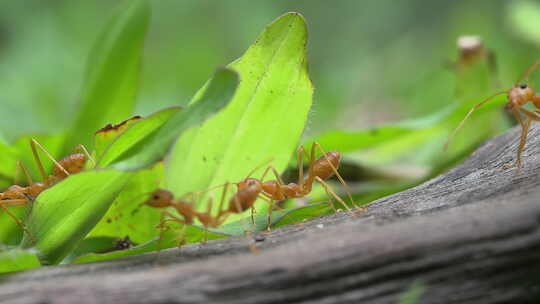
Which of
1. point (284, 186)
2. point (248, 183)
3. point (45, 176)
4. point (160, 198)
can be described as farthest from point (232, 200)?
point (45, 176)

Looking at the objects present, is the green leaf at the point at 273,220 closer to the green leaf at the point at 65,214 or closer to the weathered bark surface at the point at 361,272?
the green leaf at the point at 65,214

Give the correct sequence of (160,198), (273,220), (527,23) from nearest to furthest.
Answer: (160,198), (273,220), (527,23)

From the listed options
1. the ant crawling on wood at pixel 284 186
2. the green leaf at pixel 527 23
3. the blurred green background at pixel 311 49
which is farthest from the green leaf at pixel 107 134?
the green leaf at pixel 527 23

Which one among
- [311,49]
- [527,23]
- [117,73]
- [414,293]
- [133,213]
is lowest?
[414,293]

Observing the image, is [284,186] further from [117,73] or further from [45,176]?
[117,73]

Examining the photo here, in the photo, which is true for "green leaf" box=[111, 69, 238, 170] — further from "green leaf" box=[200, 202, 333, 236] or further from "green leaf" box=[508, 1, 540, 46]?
"green leaf" box=[508, 1, 540, 46]

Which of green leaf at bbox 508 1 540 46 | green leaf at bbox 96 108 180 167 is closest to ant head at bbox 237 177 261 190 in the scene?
green leaf at bbox 96 108 180 167
